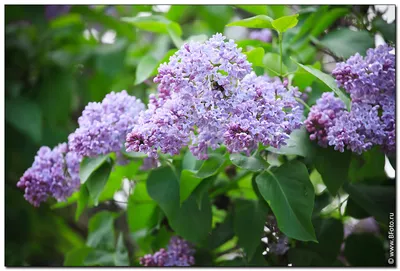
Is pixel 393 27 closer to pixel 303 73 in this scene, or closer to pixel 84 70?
pixel 303 73

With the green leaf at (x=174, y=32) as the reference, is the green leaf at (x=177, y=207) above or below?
below

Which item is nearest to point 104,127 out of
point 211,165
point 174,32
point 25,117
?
point 211,165

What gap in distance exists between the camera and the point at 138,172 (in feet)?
2.97

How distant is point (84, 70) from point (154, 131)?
2.52 ft

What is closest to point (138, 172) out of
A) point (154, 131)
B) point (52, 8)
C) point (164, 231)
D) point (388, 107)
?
point (164, 231)

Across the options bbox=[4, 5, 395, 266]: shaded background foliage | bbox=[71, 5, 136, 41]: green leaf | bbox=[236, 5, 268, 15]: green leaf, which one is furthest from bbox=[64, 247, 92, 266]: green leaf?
bbox=[71, 5, 136, 41]: green leaf

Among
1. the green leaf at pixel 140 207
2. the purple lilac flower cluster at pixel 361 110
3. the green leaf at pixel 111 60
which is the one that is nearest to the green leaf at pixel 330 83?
the purple lilac flower cluster at pixel 361 110

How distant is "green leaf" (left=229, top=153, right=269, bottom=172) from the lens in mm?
710

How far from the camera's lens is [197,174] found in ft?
2.40

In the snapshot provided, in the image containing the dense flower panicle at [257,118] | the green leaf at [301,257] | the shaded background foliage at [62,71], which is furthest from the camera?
the shaded background foliage at [62,71]

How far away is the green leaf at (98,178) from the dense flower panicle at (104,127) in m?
0.04

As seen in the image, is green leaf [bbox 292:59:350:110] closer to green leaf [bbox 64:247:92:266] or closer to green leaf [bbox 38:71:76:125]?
green leaf [bbox 64:247:92:266]

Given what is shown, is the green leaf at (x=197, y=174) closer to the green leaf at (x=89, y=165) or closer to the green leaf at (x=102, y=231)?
the green leaf at (x=89, y=165)

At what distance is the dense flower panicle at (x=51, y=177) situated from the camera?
0.78m
